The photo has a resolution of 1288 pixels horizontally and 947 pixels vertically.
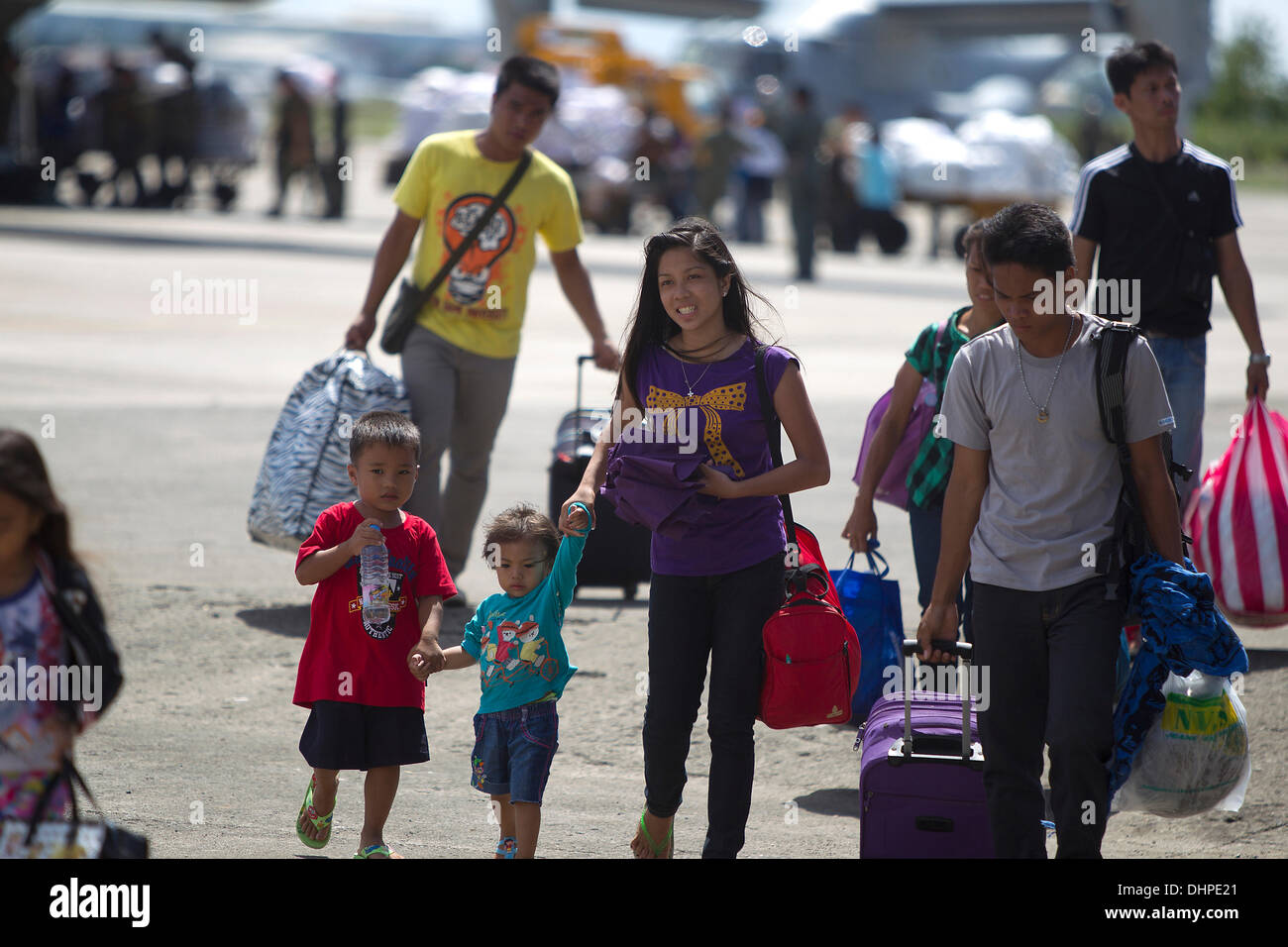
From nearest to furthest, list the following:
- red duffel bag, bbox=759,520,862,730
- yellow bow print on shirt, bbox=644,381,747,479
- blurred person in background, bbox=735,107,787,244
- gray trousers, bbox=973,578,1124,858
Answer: gray trousers, bbox=973,578,1124,858 < red duffel bag, bbox=759,520,862,730 < yellow bow print on shirt, bbox=644,381,747,479 < blurred person in background, bbox=735,107,787,244

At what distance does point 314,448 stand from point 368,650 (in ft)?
7.78

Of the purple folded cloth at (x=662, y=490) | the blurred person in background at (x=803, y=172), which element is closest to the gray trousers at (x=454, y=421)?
the purple folded cloth at (x=662, y=490)

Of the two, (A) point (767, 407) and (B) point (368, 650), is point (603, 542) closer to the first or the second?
(B) point (368, 650)

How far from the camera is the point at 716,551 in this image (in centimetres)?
406

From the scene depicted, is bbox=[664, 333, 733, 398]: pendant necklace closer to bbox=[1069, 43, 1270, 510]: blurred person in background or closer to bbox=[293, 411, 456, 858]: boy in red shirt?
bbox=[293, 411, 456, 858]: boy in red shirt

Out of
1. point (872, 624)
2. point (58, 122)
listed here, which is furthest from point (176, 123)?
point (872, 624)

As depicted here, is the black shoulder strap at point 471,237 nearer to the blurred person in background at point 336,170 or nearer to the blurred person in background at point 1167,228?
the blurred person in background at point 1167,228

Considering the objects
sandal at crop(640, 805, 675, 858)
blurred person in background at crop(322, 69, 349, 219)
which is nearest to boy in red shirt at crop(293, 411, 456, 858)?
sandal at crop(640, 805, 675, 858)

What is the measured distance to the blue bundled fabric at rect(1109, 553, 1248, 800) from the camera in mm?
3650

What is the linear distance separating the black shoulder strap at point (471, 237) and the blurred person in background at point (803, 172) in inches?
587

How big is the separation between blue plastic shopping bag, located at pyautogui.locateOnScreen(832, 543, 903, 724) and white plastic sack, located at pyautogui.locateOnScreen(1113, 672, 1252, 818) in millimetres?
1403

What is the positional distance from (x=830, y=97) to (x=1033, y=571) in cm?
4928
